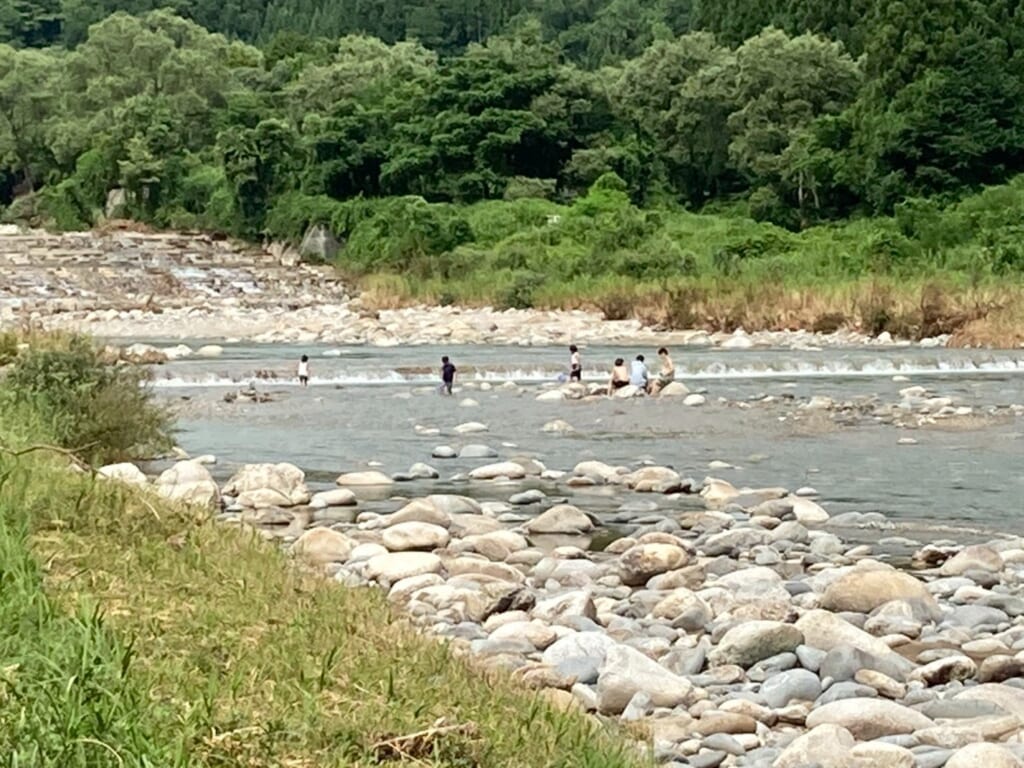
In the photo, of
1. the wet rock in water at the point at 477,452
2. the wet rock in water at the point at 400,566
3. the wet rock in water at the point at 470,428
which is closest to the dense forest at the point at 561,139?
the wet rock in water at the point at 470,428

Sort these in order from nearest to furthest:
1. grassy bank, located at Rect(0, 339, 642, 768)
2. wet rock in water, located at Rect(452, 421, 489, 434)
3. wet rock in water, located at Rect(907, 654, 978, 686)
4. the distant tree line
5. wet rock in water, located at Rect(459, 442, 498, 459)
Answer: grassy bank, located at Rect(0, 339, 642, 768)
wet rock in water, located at Rect(907, 654, 978, 686)
wet rock in water, located at Rect(459, 442, 498, 459)
wet rock in water, located at Rect(452, 421, 489, 434)
the distant tree line

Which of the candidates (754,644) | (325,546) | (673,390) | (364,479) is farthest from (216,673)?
(673,390)

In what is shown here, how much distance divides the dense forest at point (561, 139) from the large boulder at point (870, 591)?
29.2 metres

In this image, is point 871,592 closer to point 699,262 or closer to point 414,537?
point 414,537

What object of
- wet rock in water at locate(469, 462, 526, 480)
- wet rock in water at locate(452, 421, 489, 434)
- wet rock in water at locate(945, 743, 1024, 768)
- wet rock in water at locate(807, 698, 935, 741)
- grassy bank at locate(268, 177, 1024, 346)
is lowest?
wet rock in water at locate(452, 421, 489, 434)

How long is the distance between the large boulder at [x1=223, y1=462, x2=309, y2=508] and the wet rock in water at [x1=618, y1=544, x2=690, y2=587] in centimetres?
384

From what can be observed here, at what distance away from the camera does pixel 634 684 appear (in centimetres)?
617

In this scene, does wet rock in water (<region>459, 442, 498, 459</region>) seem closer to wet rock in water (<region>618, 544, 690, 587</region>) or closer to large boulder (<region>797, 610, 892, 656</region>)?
wet rock in water (<region>618, 544, 690, 587</region>)

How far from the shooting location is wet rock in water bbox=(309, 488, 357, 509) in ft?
40.4

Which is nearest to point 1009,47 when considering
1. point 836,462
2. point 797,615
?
point 836,462

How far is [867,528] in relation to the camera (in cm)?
1141

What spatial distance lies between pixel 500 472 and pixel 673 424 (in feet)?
18.1

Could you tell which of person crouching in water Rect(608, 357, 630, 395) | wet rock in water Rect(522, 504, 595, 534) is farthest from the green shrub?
person crouching in water Rect(608, 357, 630, 395)

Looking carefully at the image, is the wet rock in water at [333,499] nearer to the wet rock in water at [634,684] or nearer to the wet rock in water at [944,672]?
the wet rock in water at [634,684]
